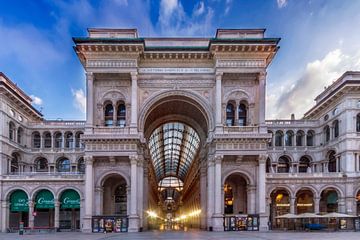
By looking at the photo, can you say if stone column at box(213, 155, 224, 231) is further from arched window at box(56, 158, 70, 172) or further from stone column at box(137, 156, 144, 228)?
arched window at box(56, 158, 70, 172)

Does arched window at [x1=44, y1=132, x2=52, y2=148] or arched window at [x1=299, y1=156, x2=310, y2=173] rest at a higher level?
arched window at [x1=44, y1=132, x2=52, y2=148]

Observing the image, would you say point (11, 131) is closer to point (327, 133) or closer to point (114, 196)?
point (114, 196)

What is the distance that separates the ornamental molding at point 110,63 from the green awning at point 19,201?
20786 mm

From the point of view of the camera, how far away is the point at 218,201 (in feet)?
176

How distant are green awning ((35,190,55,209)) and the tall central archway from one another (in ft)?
51.9

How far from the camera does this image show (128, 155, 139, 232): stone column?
53.1 m

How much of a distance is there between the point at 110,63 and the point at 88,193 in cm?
1634

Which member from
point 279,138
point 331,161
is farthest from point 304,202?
point 279,138

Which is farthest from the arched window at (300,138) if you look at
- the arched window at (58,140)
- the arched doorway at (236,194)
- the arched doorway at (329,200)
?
the arched window at (58,140)

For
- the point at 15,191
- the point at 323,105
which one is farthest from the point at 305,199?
the point at 15,191

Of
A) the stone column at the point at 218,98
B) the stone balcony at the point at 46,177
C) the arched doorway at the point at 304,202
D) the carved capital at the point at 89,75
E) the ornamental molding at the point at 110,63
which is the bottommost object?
the arched doorway at the point at 304,202

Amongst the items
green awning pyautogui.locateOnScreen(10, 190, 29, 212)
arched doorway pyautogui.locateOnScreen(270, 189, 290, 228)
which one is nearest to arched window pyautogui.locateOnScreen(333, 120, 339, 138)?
arched doorway pyautogui.locateOnScreen(270, 189, 290, 228)

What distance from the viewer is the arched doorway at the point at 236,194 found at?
197 ft

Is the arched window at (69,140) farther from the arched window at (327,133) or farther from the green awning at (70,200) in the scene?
the arched window at (327,133)
